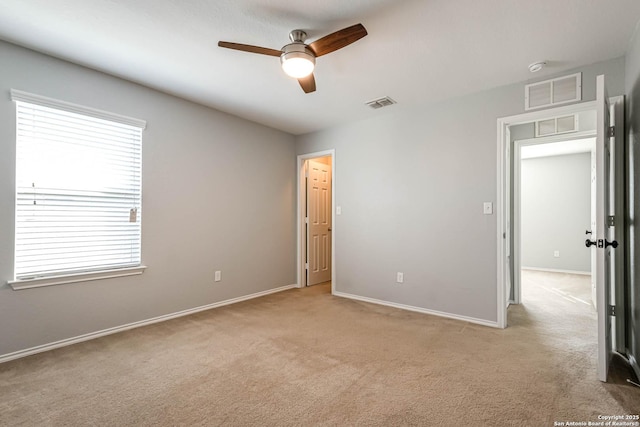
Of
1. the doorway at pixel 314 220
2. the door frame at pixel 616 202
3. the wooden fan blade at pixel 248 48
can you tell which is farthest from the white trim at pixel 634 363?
the doorway at pixel 314 220

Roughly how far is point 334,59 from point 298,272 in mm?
3220

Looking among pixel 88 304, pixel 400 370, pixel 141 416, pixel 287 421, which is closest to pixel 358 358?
pixel 400 370

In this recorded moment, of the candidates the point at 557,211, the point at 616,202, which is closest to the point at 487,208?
the point at 616,202

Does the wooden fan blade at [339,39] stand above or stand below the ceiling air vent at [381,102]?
below

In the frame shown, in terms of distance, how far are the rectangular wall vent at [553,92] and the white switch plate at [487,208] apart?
38.1 inches

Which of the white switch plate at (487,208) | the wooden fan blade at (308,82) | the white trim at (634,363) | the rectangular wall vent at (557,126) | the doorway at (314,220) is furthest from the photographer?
the doorway at (314,220)

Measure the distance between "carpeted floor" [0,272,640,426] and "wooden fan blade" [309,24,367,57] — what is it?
219 cm

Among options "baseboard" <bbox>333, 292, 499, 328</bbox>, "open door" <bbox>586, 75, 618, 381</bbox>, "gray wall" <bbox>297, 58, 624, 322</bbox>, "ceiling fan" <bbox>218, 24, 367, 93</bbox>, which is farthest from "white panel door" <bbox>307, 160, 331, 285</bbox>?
"open door" <bbox>586, 75, 618, 381</bbox>

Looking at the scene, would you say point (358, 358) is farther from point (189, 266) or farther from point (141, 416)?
point (189, 266)

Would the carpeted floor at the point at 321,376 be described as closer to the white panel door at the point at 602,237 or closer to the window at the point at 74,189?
the white panel door at the point at 602,237

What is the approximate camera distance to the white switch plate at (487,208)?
3155 mm

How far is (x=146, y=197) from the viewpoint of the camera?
3162 millimetres

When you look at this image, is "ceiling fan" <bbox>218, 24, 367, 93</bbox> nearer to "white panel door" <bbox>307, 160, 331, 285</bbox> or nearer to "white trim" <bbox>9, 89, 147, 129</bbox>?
"white trim" <bbox>9, 89, 147, 129</bbox>

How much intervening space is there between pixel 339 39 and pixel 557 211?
21.4ft
